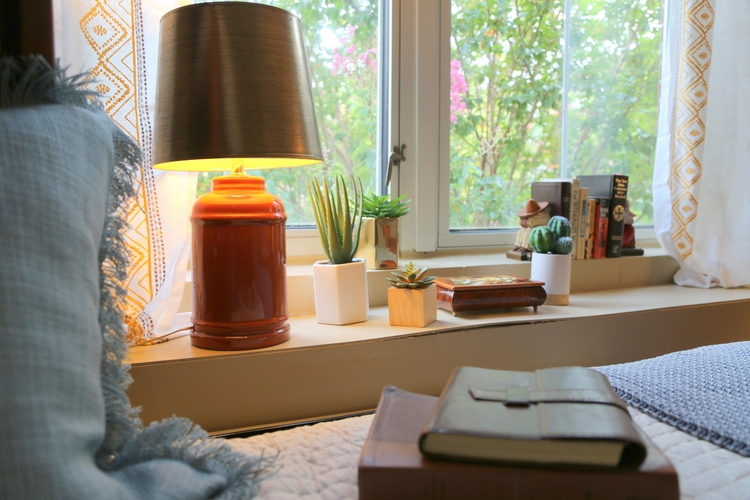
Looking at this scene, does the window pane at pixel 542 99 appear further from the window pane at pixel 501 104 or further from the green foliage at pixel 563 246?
the green foliage at pixel 563 246

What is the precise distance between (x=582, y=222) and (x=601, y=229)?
9 cm

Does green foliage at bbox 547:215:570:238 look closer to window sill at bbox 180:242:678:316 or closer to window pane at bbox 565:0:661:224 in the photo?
window sill at bbox 180:242:678:316

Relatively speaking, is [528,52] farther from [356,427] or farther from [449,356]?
[356,427]

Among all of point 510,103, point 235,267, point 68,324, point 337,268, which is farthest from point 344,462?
point 510,103

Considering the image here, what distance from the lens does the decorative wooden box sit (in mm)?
1378

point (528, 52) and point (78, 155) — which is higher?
point (528, 52)

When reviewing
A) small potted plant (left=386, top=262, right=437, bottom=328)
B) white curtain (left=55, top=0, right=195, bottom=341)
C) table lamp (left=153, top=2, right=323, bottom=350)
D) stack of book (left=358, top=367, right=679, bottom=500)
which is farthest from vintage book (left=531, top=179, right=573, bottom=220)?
stack of book (left=358, top=367, right=679, bottom=500)

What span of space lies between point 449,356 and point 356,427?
0.50 meters

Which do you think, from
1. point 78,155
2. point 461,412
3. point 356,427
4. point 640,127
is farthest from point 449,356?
point 640,127

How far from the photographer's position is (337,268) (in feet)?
4.09

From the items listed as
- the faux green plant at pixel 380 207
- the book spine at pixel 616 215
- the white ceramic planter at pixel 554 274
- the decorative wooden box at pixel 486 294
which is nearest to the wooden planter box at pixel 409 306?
the decorative wooden box at pixel 486 294

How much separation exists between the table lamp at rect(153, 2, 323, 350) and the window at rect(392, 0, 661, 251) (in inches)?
27.1

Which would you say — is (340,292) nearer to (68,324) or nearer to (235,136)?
(235,136)

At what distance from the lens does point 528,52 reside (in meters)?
1.92
